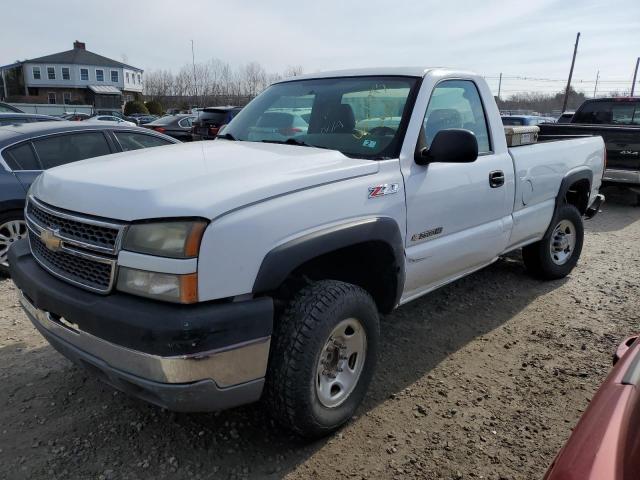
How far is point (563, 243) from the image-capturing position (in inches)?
210

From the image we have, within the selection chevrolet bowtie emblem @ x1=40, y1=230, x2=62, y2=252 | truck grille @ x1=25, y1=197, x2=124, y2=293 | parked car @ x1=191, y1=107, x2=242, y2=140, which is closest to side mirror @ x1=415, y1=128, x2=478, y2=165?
truck grille @ x1=25, y1=197, x2=124, y2=293

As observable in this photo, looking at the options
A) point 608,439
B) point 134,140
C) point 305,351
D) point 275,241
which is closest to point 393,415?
point 305,351

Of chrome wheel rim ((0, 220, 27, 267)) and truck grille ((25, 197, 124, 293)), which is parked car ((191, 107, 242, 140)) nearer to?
chrome wheel rim ((0, 220, 27, 267))

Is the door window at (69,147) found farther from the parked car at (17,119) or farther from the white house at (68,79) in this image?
the white house at (68,79)

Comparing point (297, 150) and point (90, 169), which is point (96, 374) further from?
point (297, 150)

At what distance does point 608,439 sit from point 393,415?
5.73 ft

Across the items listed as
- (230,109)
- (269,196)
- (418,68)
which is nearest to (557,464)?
(269,196)

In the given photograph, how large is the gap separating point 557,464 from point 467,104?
2951mm

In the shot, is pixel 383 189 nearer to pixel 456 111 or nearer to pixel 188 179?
pixel 188 179

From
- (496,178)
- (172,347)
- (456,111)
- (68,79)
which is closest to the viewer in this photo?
(172,347)

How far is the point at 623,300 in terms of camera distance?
4.84m

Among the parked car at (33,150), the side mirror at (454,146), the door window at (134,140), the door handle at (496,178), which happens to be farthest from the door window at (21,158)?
the door handle at (496,178)

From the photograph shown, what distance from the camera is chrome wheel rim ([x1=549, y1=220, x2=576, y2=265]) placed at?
526 centimetres

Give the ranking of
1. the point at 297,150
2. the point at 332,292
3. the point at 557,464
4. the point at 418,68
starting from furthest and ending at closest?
the point at 418,68
the point at 297,150
the point at 332,292
the point at 557,464
